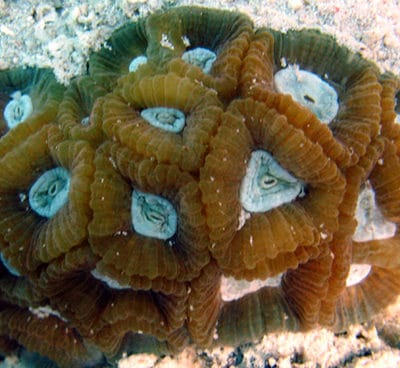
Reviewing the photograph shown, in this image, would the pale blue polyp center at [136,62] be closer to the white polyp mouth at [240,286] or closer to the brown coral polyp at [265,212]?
the brown coral polyp at [265,212]

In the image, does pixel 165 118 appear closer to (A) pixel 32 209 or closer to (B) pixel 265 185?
(B) pixel 265 185

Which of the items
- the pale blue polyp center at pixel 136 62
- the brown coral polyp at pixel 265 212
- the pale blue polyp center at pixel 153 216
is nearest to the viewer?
the brown coral polyp at pixel 265 212

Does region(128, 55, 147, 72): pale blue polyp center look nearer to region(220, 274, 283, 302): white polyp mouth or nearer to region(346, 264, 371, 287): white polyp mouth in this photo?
region(220, 274, 283, 302): white polyp mouth

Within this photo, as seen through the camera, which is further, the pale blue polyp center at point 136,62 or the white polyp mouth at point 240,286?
the pale blue polyp center at point 136,62

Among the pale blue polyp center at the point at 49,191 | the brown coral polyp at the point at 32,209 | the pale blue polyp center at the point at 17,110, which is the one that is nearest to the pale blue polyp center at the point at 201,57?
A: the brown coral polyp at the point at 32,209

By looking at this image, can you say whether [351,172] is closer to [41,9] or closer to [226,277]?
[226,277]

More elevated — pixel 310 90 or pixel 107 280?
pixel 310 90

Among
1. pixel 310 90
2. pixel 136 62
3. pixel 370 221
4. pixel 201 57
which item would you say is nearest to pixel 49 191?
pixel 136 62
